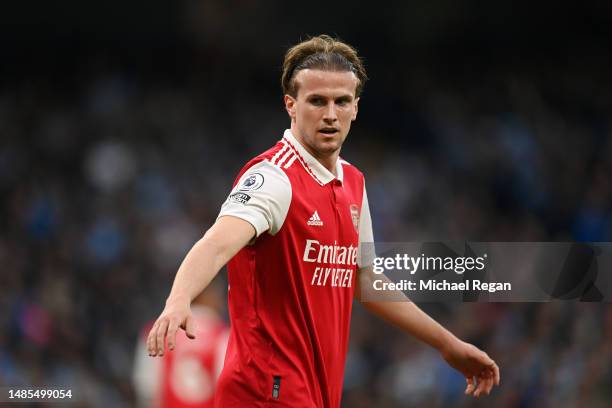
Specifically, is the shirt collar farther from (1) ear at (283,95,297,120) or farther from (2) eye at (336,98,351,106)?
(2) eye at (336,98,351,106)

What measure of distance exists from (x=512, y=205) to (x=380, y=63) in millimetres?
3090

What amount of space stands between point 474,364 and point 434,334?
0.74ft

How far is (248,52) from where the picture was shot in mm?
12914

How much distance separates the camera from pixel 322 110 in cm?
400

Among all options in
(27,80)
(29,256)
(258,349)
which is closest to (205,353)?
(258,349)

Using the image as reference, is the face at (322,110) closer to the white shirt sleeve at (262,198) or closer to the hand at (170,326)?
the white shirt sleeve at (262,198)

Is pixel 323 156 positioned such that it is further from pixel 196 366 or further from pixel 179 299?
pixel 196 366

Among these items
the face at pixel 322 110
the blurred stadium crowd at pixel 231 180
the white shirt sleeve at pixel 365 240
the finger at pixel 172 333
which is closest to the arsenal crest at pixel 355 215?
the white shirt sleeve at pixel 365 240

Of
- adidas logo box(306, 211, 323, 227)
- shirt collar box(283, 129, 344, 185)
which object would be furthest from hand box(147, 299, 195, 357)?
shirt collar box(283, 129, 344, 185)

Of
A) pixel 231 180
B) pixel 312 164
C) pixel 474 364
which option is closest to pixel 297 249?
pixel 312 164

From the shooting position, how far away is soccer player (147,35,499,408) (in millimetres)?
3684

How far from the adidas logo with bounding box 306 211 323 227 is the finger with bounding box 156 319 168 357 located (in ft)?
3.23

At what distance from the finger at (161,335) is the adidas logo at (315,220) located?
98cm

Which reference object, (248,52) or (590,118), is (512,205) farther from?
(248,52)
